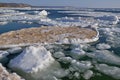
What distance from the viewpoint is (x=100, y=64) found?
29.5 ft

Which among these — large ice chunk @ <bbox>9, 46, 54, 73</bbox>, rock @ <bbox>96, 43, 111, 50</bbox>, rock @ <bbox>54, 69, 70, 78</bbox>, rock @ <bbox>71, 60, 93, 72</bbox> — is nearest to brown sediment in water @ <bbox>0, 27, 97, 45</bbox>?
rock @ <bbox>96, 43, 111, 50</bbox>

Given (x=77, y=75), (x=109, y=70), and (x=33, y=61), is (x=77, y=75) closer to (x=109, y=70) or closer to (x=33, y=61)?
(x=109, y=70)

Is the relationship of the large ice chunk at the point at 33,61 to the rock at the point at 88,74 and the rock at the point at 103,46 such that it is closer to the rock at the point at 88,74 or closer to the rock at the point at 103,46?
the rock at the point at 88,74

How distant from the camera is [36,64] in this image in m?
8.34

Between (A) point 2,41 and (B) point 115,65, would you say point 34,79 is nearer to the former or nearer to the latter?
(B) point 115,65

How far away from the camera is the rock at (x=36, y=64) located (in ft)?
25.8

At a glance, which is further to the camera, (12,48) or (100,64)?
(12,48)

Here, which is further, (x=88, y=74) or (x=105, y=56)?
(x=105, y=56)

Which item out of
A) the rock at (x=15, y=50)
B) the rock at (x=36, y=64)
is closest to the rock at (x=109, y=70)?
the rock at (x=36, y=64)

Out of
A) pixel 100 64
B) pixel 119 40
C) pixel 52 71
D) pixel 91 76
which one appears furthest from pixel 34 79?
pixel 119 40

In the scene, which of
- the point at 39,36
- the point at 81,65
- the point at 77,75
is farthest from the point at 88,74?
the point at 39,36

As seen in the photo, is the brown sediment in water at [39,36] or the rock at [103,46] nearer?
the rock at [103,46]

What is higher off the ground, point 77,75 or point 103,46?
point 77,75

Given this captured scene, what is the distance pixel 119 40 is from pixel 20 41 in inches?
192
